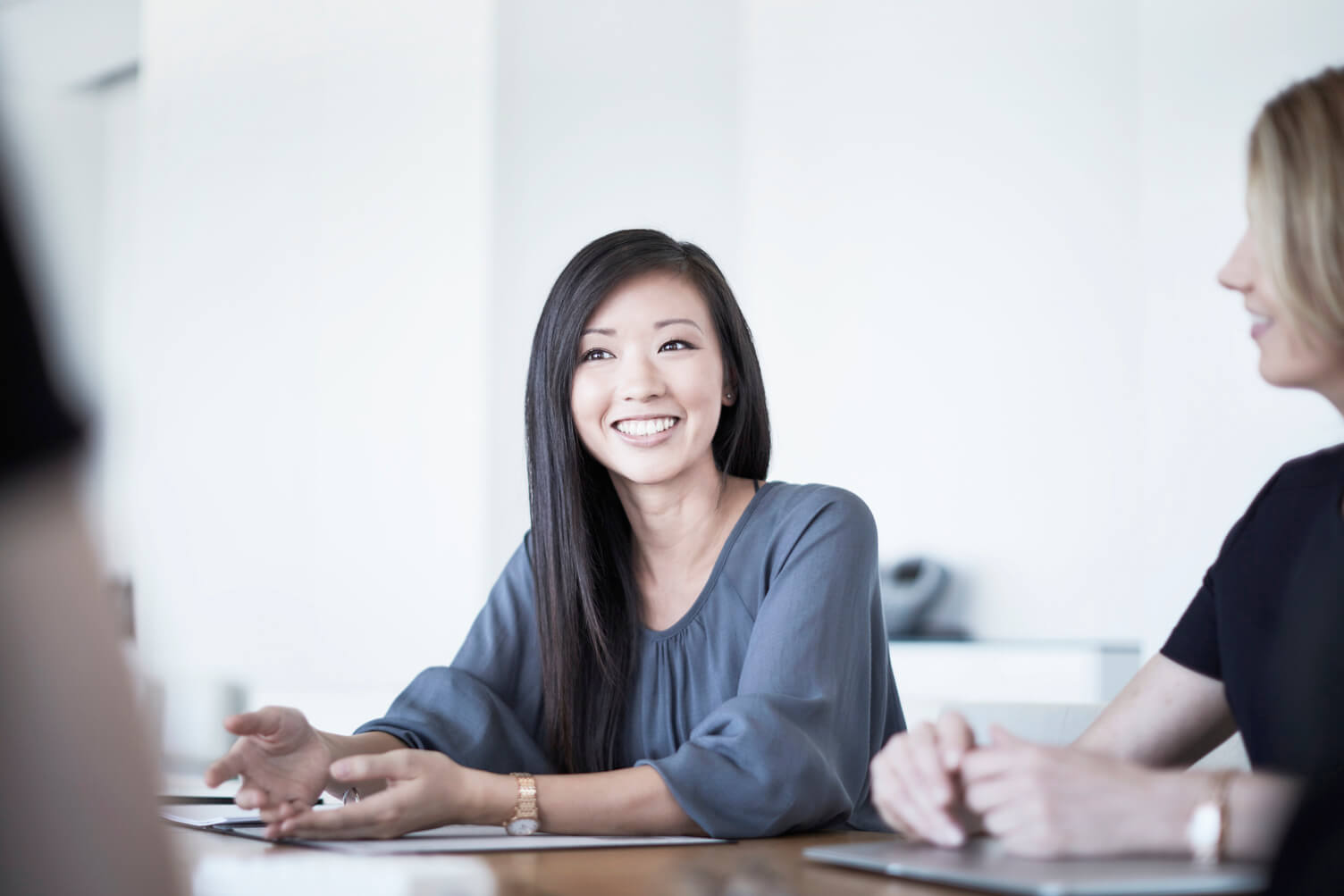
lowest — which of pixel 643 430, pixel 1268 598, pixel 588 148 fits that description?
pixel 1268 598

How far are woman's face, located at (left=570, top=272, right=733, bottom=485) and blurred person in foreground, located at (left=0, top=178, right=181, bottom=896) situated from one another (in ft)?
4.47

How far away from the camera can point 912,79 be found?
4.36 m

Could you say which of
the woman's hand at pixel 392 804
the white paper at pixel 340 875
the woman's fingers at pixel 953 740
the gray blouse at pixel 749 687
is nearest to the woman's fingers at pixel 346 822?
the woman's hand at pixel 392 804

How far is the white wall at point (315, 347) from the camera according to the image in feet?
14.2

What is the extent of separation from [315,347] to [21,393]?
4.16m

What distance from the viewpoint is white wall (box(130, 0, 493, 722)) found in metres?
4.32

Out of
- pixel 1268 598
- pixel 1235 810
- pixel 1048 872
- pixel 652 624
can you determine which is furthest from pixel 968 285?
pixel 1048 872

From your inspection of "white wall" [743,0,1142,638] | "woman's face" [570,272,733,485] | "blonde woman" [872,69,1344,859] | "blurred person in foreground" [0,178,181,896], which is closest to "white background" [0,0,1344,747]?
"white wall" [743,0,1142,638]

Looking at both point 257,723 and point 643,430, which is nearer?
point 257,723

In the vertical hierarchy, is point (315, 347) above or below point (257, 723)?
above

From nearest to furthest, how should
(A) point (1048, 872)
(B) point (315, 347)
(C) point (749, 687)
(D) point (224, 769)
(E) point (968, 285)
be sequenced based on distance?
(A) point (1048, 872)
(D) point (224, 769)
(C) point (749, 687)
(E) point (968, 285)
(B) point (315, 347)

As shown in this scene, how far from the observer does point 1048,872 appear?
762mm

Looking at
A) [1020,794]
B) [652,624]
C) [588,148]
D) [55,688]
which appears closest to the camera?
[55,688]

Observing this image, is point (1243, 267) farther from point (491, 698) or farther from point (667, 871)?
point (491, 698)
